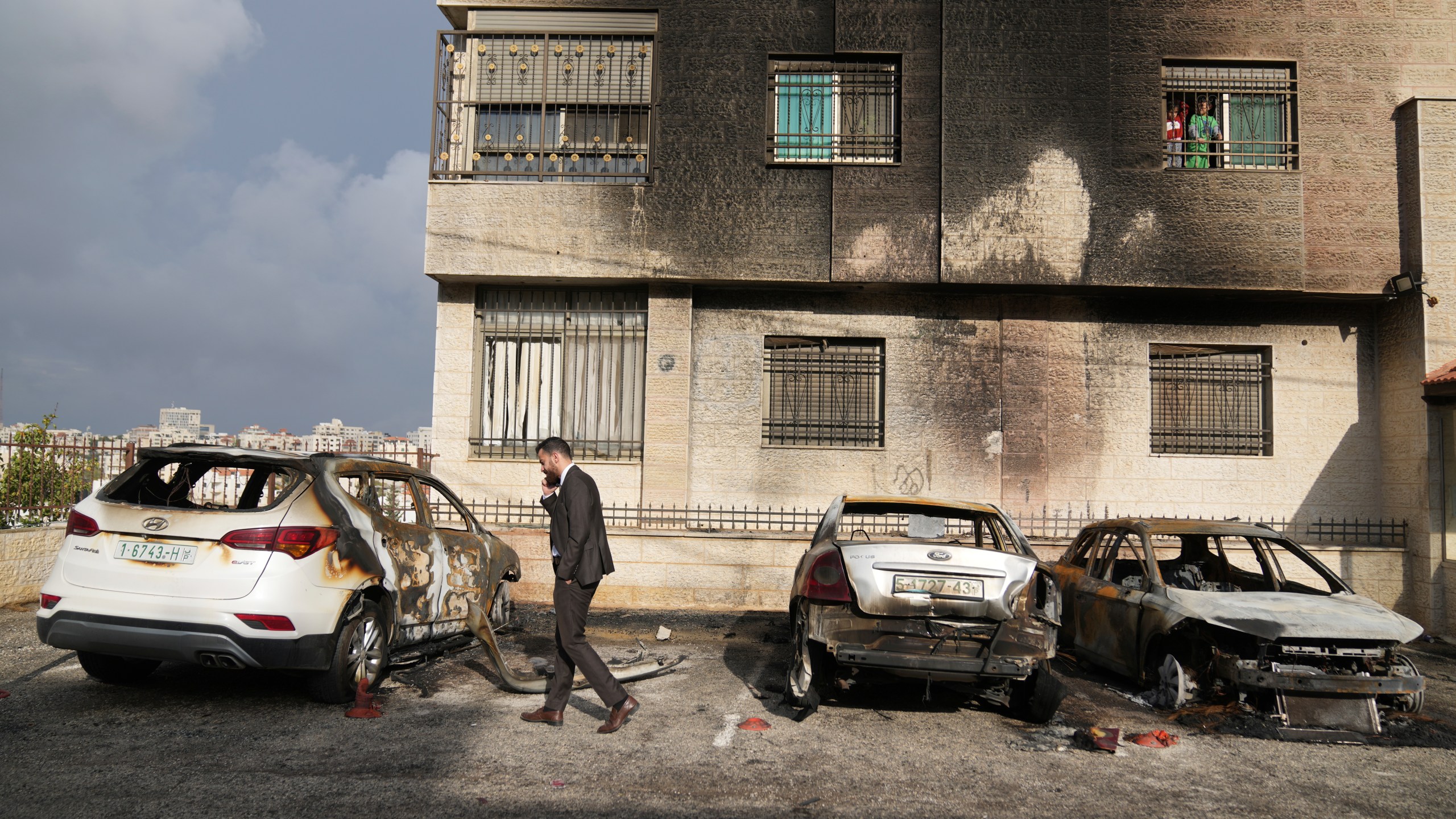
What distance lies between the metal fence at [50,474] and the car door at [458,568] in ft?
9.36

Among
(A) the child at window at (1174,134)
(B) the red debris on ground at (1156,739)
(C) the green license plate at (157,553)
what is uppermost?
(A) the child at window at (1174,134)

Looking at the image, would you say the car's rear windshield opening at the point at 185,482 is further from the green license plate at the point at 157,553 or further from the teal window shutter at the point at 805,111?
the teal window shutter at the point at 805,111

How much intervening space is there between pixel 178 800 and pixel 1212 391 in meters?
12.4

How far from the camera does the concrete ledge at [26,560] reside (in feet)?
31.9

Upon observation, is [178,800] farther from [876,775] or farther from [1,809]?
[876,775]

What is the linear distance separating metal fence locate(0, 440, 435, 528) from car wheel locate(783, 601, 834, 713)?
6.28m

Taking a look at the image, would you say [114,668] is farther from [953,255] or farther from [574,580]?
[953,255]

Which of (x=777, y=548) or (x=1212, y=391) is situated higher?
(x=1212, y=391)

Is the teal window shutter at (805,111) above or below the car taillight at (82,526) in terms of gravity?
above

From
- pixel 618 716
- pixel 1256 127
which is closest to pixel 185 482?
pixel 618 716

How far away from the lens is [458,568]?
7480 mm

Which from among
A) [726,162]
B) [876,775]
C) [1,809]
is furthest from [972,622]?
[726,162]

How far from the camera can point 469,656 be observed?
25.8 feet

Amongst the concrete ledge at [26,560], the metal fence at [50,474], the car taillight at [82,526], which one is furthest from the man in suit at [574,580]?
the concrete ledge at [26,560]
